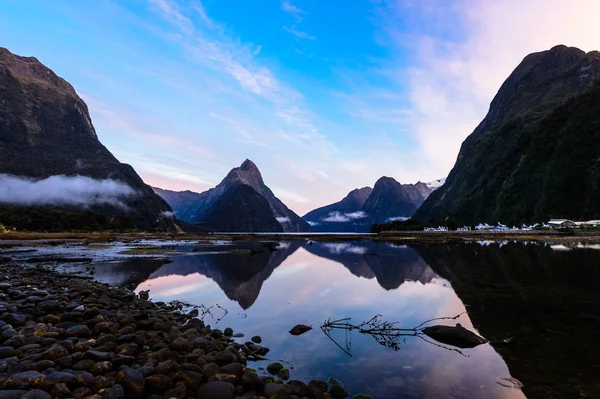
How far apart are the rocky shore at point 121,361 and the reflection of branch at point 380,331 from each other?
4.79 metres

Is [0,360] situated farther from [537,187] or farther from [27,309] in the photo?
[537,187]

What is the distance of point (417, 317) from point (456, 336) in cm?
524

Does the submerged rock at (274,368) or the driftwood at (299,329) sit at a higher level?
the submerged rock at (274,368)

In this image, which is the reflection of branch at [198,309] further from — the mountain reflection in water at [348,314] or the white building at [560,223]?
the white building at [560,223]

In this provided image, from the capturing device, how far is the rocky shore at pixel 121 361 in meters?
8.53

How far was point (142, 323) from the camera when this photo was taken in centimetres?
1569

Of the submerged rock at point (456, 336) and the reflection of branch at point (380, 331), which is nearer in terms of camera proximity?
the submerged rock at point (456, 336)

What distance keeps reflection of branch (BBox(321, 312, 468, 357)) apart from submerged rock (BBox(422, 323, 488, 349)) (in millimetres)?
570

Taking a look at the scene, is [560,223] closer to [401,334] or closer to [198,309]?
[401,334]

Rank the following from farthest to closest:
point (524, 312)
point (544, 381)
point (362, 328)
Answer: point (524, 312), point (362, 328), point (544, 381)

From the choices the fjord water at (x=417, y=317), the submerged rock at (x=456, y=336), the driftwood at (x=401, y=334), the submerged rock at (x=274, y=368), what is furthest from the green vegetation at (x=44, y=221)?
the submerged rock at (x=456, y=336)

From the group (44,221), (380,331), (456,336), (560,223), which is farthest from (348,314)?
(44,221)

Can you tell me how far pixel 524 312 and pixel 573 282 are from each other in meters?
15.8

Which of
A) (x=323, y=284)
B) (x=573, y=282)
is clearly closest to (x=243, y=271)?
(x=323, y=284)
